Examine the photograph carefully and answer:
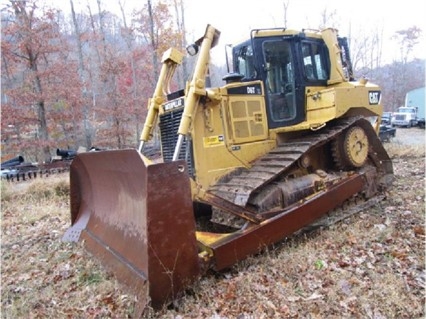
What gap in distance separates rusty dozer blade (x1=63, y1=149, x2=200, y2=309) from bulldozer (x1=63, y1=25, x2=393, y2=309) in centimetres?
1

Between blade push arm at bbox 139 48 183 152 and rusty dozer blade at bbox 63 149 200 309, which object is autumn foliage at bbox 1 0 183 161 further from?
rusty dozer blade at bbox 63 149 200 309

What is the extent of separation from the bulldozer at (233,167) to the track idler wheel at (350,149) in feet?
0.06

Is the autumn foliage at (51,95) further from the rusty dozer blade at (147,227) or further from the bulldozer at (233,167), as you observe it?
the rusty dozer blade at (147,227)

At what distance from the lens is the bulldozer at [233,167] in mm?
3129

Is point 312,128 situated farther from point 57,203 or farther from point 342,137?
point 57,203

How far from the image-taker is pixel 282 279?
355cm

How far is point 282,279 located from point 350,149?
8.79 feet

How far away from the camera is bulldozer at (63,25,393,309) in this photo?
3.13m

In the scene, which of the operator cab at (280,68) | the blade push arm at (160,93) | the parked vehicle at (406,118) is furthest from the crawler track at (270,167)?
the parked vehicle at (406,118)

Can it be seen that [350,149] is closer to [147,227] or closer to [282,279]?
[282,279]

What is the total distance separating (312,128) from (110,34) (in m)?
34.2

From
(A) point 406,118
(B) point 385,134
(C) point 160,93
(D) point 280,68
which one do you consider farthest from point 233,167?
(A) point 406,118

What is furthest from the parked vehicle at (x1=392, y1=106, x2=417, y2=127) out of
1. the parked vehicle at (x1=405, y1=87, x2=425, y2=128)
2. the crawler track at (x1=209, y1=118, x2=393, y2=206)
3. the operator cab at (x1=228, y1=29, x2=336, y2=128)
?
the operator cab at (x1=228, y1=29, x2=336, y2=128)

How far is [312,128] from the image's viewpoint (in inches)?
195
